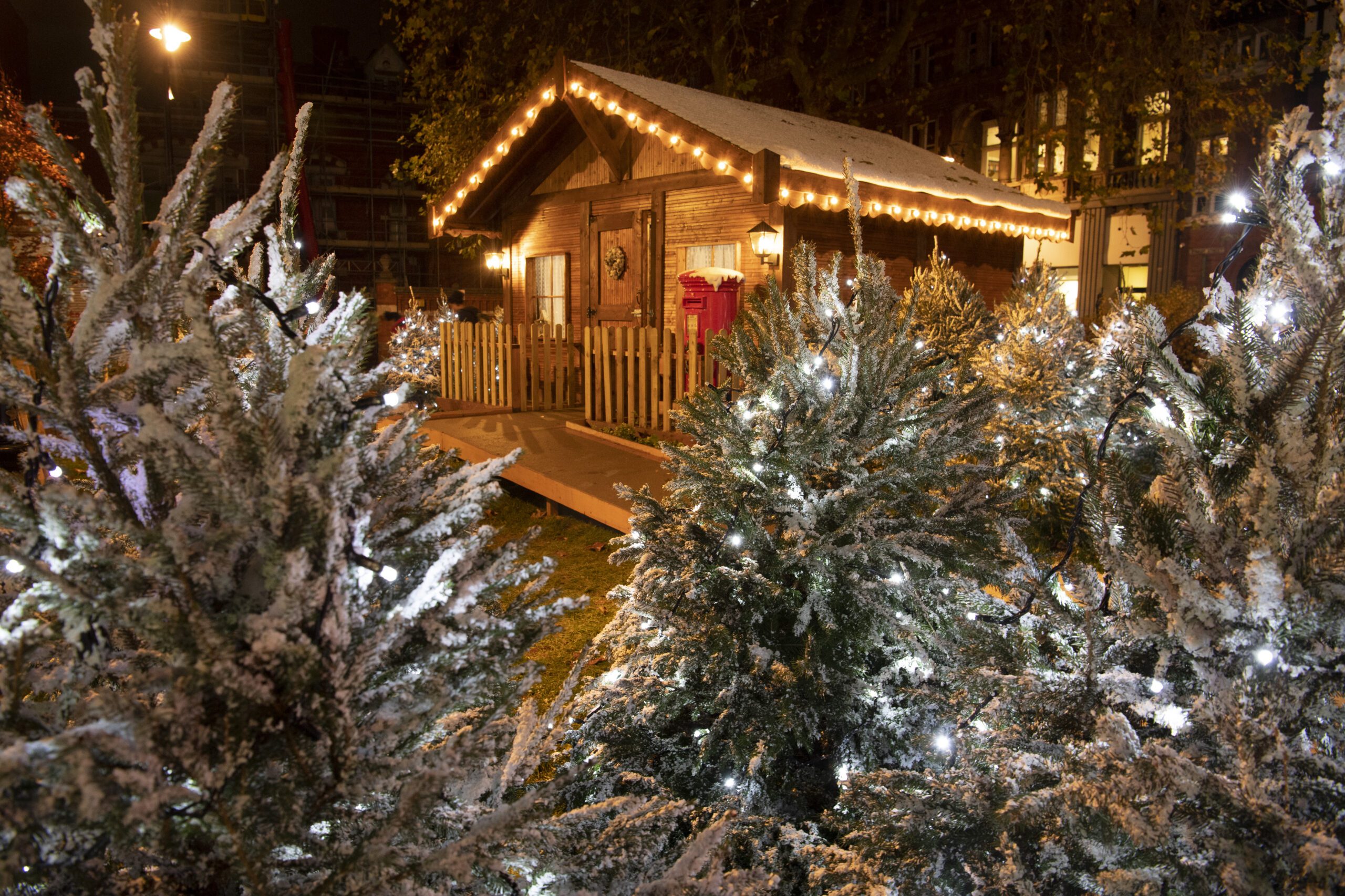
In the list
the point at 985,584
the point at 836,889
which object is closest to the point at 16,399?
the point at 836,889

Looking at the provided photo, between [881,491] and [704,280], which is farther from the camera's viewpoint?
[704,280]

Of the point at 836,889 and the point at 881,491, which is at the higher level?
the point at 881,491

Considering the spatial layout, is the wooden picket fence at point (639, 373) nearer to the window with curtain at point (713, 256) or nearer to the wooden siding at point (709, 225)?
the wooden siding at point (709, 225)

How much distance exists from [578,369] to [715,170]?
393 cm

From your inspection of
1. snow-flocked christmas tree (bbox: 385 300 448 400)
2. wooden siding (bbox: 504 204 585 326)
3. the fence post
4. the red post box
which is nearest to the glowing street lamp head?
wooden siding (bbox: 504 204 585 326)

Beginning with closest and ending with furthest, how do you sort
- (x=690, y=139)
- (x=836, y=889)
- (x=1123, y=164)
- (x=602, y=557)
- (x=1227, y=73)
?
(x=836, y=889), (x=602, y=557), (x=690, y=139), (x=1227, y=73), (x=1123, y=164)

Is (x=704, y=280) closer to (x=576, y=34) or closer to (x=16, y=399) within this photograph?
(x=16, y=399)

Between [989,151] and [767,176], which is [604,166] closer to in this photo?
[767,176]

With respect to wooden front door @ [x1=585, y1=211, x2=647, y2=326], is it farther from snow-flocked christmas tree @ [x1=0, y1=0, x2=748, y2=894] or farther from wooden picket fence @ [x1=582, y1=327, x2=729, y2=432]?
snow-flocked christmas tree @ [x1=0, y1=0, x2=748, y2=894]

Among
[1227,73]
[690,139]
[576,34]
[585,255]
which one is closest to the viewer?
[690,139]

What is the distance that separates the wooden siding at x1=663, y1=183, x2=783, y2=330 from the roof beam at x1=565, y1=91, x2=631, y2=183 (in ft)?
3.25

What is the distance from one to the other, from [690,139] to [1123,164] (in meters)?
24.1

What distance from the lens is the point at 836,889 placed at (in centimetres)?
196

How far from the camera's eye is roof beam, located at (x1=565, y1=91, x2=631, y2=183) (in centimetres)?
1128
